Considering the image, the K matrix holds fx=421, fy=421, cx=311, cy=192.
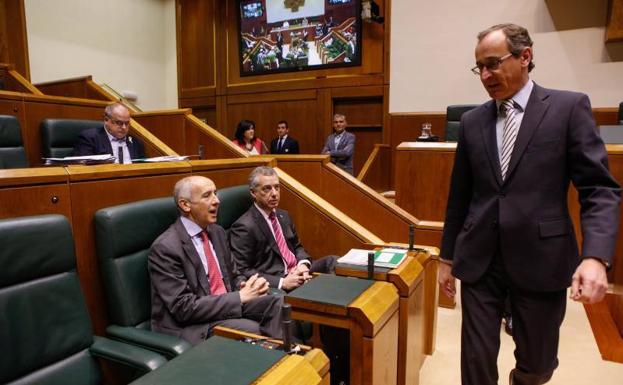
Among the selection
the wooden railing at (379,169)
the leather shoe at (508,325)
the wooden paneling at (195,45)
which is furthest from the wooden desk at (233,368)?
the wooden paneling at (195,45)

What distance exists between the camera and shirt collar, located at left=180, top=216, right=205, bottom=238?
1.49 metres

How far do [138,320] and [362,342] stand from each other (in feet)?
2.32

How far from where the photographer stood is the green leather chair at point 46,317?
1.01 meters

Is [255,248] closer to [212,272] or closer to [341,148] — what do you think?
[212,272]

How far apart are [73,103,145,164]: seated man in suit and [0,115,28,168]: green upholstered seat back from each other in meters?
0.30

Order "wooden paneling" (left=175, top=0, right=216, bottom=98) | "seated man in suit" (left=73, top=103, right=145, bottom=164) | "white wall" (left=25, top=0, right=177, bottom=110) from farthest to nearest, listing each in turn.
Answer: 1. "wooden paneling" (left=175, top=0, right=216, bottom=98)
2. "white wall" (left=25, top=0, right=177, bottom=110)
3. "seated man in suit" (left=73, top=103, right=145, bottom=164)

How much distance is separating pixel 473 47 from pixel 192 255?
13.7ft

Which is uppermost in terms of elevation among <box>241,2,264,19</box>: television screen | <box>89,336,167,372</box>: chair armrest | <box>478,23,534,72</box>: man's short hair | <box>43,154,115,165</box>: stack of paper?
<box>241,2,264,19</box>: television screen

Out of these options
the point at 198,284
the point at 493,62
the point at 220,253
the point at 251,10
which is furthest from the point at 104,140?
the point at 251,10

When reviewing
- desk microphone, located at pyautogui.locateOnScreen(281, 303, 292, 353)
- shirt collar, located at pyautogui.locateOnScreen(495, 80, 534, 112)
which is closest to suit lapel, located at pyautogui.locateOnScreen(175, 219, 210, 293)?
desk microphone, located at pyautogui.locateOnScreen(281, 303, 292, 353)

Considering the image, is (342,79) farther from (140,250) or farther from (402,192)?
(140,250)

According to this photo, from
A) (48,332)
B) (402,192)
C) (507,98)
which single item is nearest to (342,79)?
(402,192)

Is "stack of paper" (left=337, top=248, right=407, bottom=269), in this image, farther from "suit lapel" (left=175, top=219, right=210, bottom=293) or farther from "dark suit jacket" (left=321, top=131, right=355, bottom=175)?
"dark suit jacket" (left=321, top=131, right=355, bottom=175)

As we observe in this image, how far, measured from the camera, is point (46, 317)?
108cm
